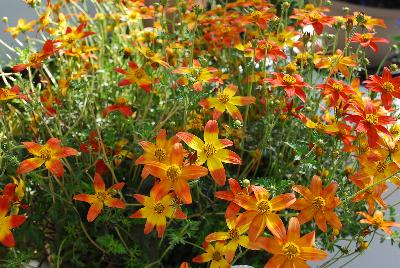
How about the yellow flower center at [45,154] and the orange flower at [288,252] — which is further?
the yellow flower center at [45,154]

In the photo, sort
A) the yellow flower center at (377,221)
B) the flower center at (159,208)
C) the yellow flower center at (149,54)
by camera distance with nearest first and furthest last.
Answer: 1. the flower center at (159,208)
2. the yellow flower center at (377,221)
3. the yellow flower center at (149,54)

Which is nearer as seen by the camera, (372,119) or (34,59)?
(372,119)

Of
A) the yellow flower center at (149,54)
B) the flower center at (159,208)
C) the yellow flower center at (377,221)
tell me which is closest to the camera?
the flower center at (159,208)

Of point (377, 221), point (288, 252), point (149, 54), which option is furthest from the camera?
point (149, 54)

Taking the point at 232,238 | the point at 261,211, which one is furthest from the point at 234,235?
the point at 261,211

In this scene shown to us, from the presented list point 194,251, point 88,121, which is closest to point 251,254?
point 194,251

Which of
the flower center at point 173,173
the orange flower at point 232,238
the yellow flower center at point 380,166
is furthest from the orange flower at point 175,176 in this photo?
the yellow flower center at point 380,166

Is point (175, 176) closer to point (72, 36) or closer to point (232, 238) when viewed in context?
point (232, 238)

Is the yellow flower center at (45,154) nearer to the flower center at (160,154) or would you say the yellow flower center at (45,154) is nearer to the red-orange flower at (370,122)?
the flower center at (160,154)
